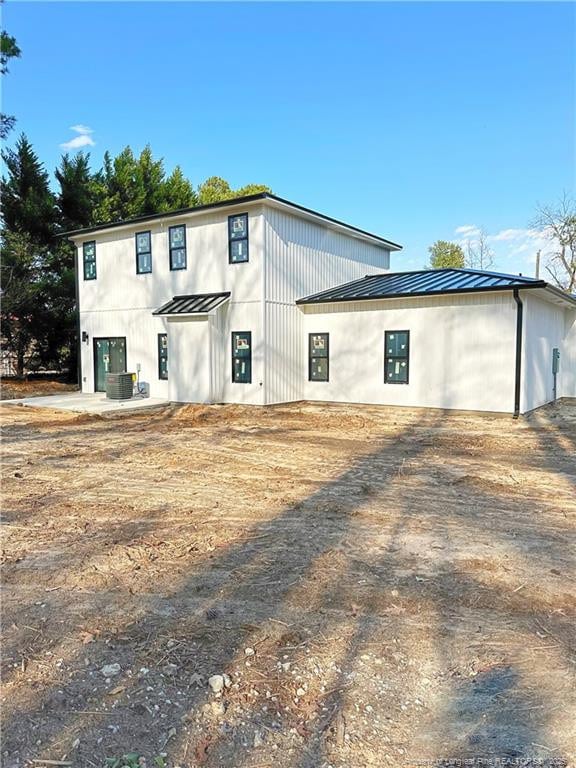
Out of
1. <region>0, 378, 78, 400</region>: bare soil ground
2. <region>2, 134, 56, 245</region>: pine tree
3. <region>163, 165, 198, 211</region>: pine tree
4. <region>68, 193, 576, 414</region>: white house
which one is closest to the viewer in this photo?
<region>68, 193, 576, 414</region>: white house

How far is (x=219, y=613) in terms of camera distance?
3.20 m

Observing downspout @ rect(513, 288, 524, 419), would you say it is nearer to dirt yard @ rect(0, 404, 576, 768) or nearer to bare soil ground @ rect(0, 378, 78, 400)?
dirt yard @ rect(0, 404, 576, 768)

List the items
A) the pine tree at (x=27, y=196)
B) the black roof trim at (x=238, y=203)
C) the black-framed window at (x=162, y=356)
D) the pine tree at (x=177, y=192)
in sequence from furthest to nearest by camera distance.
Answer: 1. the pine tree at (x=177, y=192)
2. the pine tree at (x=27, y=196)
3. the black-framed window at (x=162, y=356)
4. the black roof trim at (x=238, y=203)

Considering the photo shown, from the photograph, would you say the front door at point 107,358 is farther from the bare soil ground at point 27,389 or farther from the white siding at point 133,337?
the bare soil ground at point 27,389

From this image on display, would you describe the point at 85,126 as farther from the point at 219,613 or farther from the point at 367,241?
the point at 219,613

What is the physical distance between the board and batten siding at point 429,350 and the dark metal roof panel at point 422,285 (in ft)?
0.80

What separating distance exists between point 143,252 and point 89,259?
2963mm

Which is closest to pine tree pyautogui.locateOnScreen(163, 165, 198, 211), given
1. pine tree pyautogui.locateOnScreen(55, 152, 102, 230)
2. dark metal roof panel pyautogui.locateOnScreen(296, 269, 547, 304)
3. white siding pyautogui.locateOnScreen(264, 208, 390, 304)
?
pine tree pyautogui.locateOnScreen(55, 152, 102, 230)

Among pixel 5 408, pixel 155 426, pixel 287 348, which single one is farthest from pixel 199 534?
pixel 5 408

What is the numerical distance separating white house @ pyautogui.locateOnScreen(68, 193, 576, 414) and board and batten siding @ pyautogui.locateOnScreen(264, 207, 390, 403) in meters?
0.04

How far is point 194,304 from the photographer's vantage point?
14852 mm

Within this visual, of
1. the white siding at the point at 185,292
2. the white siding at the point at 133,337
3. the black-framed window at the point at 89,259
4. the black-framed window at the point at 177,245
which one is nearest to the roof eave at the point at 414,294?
the white siding at the point at 185,292

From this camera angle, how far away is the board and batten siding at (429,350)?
12.1 metres

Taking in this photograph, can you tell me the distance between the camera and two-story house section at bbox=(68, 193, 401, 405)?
14.1 meters
